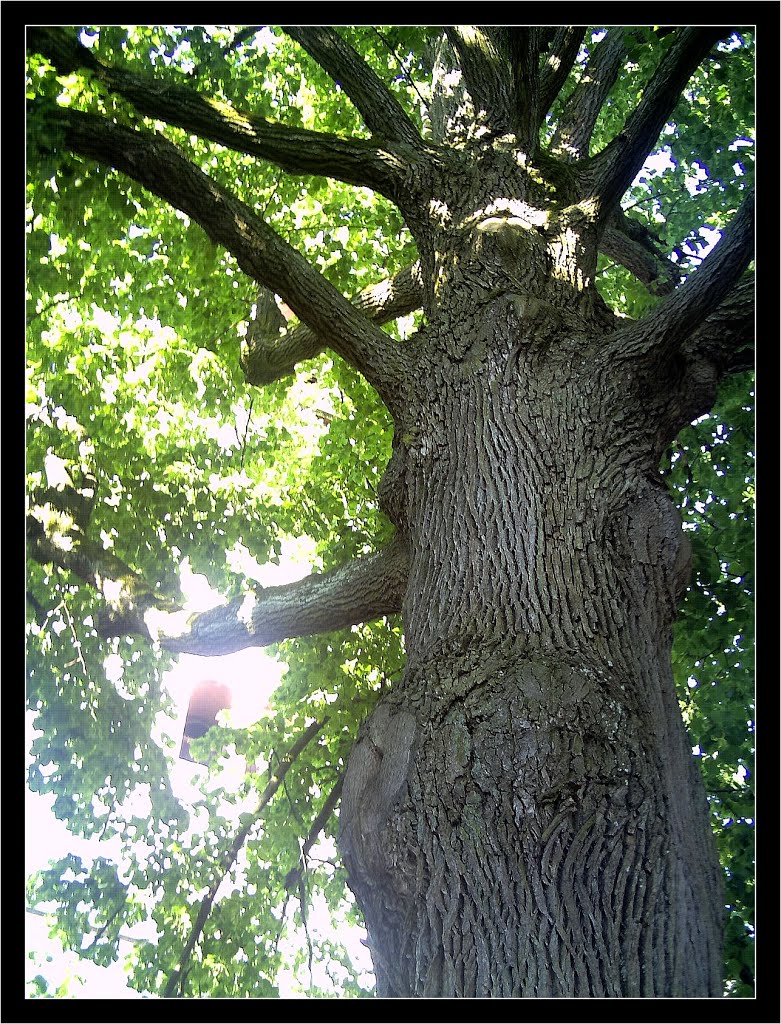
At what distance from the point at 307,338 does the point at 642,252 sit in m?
2.28

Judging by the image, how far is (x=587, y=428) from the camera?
142 inches

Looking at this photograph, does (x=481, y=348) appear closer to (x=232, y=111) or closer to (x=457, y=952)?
(x=232, y=111)

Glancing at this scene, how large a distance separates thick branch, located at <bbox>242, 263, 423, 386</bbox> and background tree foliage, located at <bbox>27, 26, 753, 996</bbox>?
0.36 metres

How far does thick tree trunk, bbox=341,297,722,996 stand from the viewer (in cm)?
250

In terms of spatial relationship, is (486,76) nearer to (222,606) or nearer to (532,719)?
(222,606)

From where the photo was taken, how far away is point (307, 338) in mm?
5859

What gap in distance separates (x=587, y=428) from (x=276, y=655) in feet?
11.7

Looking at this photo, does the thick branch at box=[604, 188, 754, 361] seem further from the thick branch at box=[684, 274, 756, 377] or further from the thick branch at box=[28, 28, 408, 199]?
the thick branch at box=[28, 28, 408, 199]

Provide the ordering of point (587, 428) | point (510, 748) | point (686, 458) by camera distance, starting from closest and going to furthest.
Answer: point (510, 748) → point (587, 428) → point (686, 458)

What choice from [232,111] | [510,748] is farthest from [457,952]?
[232,111]

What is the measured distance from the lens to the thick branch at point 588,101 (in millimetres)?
5410

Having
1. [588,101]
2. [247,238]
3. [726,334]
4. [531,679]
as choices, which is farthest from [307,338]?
[531,679]

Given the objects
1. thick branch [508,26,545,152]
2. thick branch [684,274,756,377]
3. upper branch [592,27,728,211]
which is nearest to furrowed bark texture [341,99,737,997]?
thick branch [684,274,756,377]
